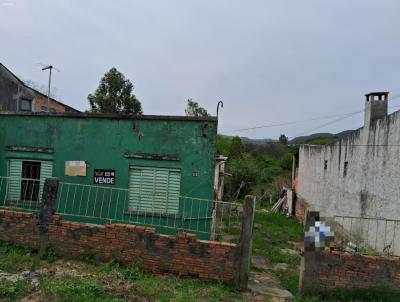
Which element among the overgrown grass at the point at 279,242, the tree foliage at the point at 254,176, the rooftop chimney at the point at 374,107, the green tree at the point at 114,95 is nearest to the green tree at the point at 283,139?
the tree foliage at the point at 254,176

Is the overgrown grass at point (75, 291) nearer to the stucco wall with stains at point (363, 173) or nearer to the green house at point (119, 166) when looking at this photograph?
the green house at point (119, 166)

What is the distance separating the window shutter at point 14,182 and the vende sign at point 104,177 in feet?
6.88

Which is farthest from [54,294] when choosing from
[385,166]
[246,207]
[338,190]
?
[338,190]

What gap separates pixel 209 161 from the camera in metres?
8.93

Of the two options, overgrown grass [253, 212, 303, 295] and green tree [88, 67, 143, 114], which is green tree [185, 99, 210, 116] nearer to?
green tree [88, 67, 143, 114]

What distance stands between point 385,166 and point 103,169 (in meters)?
6.65

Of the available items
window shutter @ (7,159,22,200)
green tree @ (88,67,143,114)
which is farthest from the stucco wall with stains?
green tree @ (88,67,143,114)

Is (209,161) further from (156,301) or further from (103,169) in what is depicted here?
(156,301)

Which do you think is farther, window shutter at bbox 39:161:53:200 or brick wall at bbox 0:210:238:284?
window shutter at bbox 39:161:53:200

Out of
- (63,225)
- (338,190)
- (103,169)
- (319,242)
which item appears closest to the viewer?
(319,242)

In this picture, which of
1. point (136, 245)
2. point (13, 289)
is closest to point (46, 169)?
point (136, 245)

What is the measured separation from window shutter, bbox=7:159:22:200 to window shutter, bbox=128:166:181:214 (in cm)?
301

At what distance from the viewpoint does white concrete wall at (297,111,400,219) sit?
805 cm

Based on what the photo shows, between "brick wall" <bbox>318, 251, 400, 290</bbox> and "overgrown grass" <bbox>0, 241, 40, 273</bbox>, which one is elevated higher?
"brick wall" <bbox>318, 251, 400, 290</bbox>
